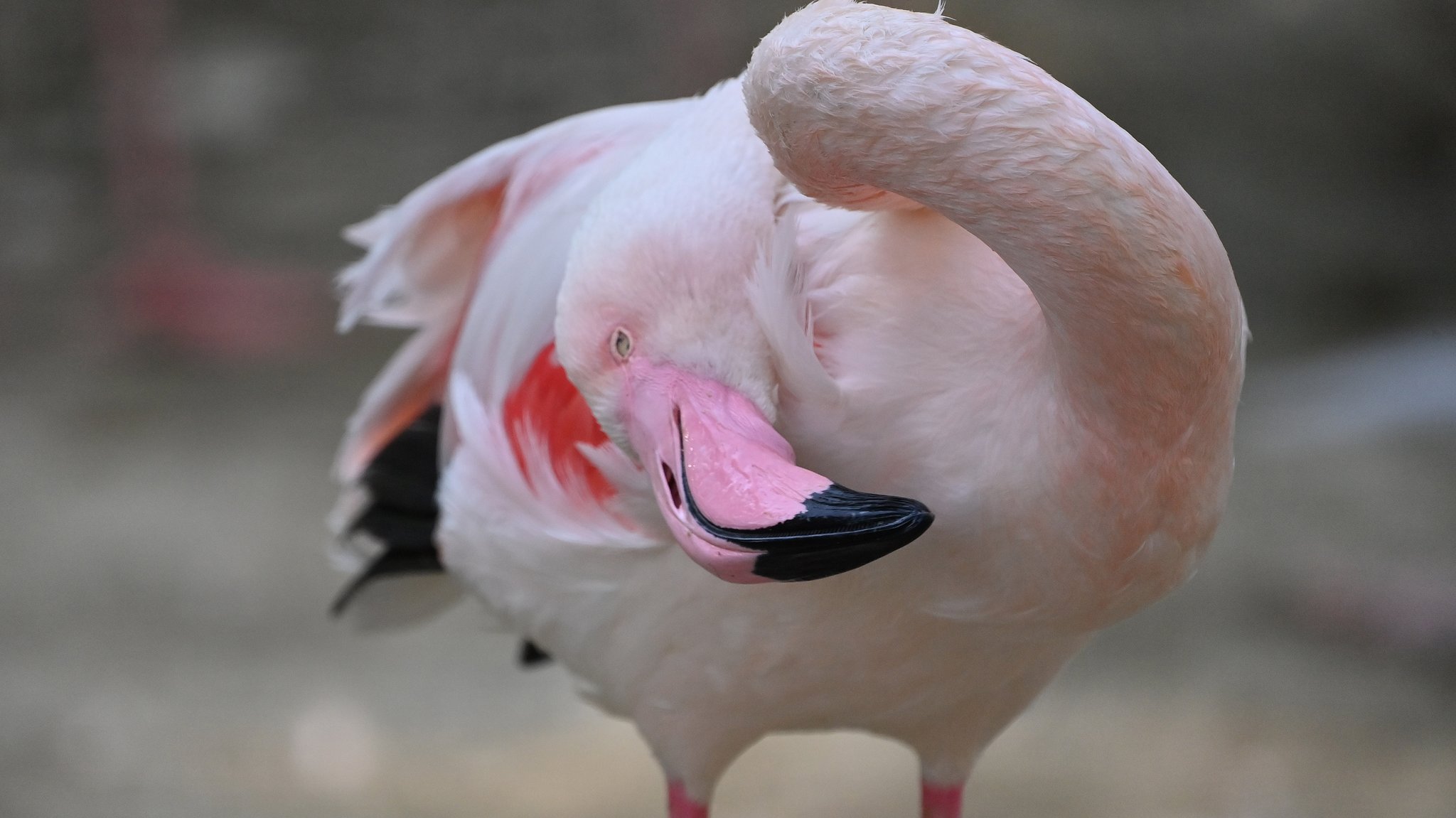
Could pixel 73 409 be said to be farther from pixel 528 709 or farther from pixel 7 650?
pixel 528 709

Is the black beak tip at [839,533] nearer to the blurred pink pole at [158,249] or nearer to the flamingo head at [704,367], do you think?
the flamingo head at [704,367]

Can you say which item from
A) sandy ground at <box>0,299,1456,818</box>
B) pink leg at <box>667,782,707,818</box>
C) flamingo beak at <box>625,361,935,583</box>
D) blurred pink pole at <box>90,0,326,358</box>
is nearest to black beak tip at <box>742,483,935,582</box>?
flamingo beak at <box>625,361,935,583</box>

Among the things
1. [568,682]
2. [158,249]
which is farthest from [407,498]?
[158,249]

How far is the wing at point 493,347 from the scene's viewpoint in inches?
53.6

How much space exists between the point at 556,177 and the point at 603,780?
4.45 feet

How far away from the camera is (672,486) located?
93 cm

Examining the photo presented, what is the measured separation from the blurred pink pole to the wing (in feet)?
7.57

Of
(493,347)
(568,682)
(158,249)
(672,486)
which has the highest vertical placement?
(672,486)

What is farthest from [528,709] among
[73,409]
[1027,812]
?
[73,409]

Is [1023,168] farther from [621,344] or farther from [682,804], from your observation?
[682,804]

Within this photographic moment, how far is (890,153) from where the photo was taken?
873mm

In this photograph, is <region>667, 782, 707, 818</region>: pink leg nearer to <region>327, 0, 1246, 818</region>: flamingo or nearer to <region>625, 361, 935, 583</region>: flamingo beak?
<region>327, 0, 1246, 818</region>: flamingo

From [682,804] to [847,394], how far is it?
2.19 feet

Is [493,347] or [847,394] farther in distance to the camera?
[493,347]
